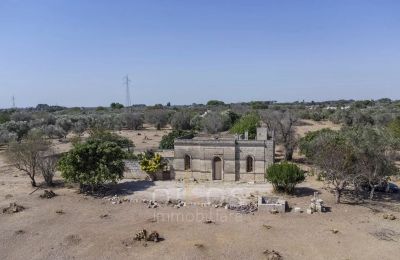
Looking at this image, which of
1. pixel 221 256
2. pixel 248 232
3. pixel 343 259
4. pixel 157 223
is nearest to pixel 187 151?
pixel 157 223

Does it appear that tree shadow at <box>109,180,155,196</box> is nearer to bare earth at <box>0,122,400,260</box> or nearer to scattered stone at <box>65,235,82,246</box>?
bare earth at <box>0,122,400,260</box>

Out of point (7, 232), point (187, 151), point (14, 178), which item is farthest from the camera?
point (14, 178)

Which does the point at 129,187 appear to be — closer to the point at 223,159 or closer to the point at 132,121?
the point at 223,159

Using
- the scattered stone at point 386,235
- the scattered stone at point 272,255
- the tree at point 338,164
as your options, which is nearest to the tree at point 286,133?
the tree at point 338,164

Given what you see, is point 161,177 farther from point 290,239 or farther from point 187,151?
point 290,239

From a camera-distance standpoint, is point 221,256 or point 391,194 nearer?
point 221,256

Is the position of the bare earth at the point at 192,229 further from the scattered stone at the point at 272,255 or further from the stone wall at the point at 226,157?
the stone wall at the point at 226,157
